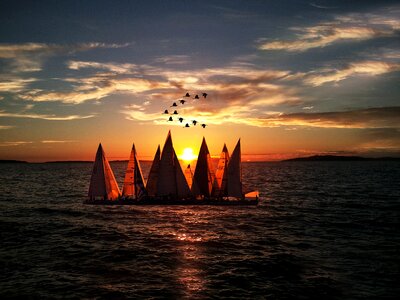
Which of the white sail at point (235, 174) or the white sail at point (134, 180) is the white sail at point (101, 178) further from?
the white sail at point (235, 174)

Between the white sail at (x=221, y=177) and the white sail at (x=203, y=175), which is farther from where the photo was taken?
the white sail at (x=203, y=175)

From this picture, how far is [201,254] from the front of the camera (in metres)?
34.1

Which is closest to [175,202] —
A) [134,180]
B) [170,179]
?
[170,179]

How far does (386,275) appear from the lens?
91.9 ft

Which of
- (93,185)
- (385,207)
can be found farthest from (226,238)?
(385,207)

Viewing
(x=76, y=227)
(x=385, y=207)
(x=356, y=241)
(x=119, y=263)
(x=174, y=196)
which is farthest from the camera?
(x=385, y=207)

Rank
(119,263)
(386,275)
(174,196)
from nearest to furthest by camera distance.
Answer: (386,275) → (119,263) → (174,196)

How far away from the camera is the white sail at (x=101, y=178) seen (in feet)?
202

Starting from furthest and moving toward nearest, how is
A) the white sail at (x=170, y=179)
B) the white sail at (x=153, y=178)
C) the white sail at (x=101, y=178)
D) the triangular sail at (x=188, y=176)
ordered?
the triangular sail at (x=188, y=176) < the white sail at (x=153, y=178) < the white sail at (x=101, y=178) < the white sail at (x=170, y=179)

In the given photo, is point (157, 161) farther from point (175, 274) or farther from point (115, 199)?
point (175, 274)

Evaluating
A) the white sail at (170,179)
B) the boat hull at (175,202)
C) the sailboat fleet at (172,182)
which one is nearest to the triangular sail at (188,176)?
the sailboat fleet at (172,182)

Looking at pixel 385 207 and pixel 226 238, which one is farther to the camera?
pixel 385 207

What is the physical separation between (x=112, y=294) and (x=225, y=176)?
38721 millimetres

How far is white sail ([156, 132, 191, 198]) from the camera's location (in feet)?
200
